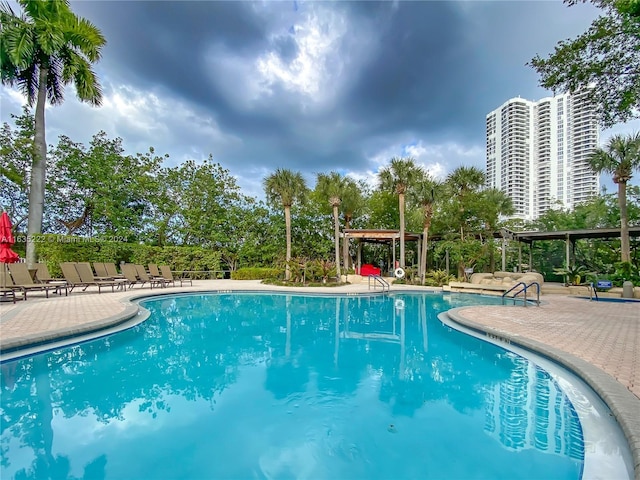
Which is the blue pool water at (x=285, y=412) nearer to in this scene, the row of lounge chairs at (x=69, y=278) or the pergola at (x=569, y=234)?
the row of lounge chairs at (x=69, y=278)

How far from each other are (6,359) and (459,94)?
56.8 feet

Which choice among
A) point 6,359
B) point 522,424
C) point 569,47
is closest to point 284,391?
point 522,424

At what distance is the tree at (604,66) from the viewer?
→ 4.73 m

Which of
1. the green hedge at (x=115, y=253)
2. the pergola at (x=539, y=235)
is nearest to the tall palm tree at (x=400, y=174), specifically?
the pergola at (x=539, y=235)

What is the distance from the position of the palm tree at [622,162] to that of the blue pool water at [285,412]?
14.4 m

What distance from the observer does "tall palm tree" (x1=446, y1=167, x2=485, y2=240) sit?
20.2m

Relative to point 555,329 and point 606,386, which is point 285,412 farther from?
point 555,329

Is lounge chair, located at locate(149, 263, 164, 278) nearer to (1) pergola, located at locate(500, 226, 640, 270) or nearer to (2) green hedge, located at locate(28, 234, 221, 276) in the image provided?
(2) green hedge, located at locate(28, 234, 221, 276)

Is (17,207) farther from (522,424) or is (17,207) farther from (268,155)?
(522,424)

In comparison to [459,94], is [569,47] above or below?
below

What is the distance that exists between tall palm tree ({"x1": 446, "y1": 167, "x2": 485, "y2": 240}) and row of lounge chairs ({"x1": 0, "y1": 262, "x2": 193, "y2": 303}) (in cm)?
1820

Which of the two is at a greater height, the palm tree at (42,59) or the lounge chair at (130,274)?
the palm tree at (42,59)

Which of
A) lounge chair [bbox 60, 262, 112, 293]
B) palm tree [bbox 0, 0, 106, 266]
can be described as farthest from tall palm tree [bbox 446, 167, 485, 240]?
palm tree [bbox 0, 0, 106, 266]

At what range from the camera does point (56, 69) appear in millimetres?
14086
